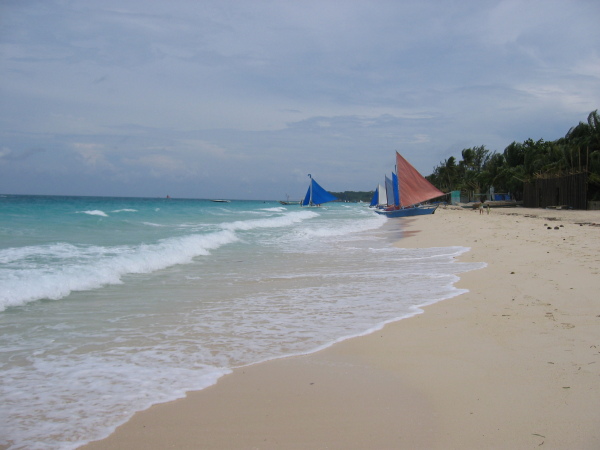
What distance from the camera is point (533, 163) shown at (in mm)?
43656

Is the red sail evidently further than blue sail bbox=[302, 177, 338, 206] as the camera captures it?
No

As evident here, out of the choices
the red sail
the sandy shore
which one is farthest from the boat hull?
the sandy shore

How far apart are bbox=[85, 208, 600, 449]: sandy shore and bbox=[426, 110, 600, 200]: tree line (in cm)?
2801

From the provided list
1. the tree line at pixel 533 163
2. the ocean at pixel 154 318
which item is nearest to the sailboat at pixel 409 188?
the tree line at pixel 533 163

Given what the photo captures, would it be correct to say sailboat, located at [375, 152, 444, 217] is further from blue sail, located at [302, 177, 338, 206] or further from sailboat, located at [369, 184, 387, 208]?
blue sail, located at [302, 177, 338, 206]

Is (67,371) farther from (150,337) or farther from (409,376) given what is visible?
(409,376)

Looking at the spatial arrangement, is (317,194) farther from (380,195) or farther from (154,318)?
(154,318)

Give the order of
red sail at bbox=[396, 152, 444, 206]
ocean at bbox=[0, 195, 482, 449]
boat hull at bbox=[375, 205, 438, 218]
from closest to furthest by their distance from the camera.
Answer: ocean at bbox=[0, 195, 482, 449] < red sail at bbox=[396, 152, 444, 206] < boat hull at bbox=[375, 205, 438, 218]

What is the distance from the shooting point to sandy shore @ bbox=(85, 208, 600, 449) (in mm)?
2500

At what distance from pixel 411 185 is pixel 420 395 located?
29.7 meters

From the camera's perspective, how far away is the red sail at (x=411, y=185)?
30.4 m

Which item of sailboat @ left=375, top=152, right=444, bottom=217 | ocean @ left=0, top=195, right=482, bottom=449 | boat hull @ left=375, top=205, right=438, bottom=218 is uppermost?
sailboat @ left=375, top=152, right=444, bottom=217

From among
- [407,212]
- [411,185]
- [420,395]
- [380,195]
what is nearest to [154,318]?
[420,395]

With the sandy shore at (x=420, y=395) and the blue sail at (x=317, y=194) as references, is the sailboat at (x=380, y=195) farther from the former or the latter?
the sandy shore at (x=420, y=395)
